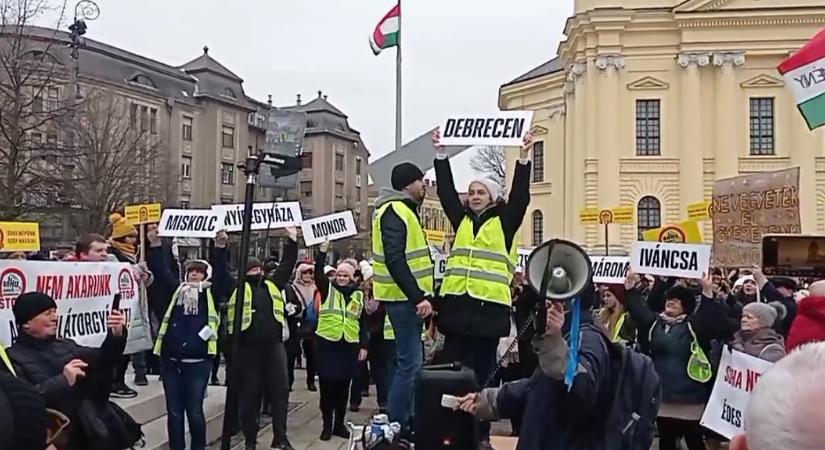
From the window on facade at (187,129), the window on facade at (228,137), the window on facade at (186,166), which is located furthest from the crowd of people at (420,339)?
the window on facade at (228,137)

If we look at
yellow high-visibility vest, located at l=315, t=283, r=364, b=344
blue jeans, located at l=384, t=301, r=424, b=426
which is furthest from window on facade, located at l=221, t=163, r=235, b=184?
blue jeans, located at l=384, t=301, r=424, b=426

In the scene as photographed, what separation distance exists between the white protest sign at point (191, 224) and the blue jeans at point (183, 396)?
1.92 meters

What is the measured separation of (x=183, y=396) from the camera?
8.08 metres

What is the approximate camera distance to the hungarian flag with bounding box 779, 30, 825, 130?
7273 mm

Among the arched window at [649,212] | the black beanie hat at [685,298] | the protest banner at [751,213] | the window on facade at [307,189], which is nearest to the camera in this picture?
the black beanie hat at [685,298]

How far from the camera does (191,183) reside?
7375cm

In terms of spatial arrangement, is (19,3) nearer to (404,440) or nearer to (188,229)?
(188,229)

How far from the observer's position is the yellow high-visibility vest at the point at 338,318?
10.3 meters

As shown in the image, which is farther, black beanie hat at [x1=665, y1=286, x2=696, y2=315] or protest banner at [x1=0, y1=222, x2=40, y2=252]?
protest banner at [x1=0, y1=222, x2=40, y2=252]

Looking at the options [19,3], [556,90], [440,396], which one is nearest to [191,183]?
[556,90]

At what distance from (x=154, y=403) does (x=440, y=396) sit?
16.8 ft

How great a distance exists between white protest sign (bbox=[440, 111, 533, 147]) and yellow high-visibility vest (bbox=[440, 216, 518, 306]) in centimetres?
105

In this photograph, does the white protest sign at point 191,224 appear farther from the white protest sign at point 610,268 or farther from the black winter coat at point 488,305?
the white protest sign at point 610,268

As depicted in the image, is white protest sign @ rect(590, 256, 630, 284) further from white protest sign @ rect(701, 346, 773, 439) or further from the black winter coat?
the black winter coat
